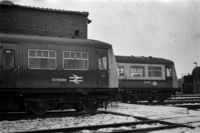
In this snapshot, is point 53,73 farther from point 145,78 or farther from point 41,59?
point 145,78

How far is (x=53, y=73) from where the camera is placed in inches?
464

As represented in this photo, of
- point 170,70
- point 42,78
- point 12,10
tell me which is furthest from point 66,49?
point 170,70

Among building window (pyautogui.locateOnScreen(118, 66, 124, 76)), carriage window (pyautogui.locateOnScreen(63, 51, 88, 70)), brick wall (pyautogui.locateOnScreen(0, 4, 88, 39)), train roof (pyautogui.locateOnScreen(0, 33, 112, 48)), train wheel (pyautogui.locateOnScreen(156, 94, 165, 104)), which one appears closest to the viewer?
train roof (pyautogui.locateOnScreen(0, 33, 112, 48))

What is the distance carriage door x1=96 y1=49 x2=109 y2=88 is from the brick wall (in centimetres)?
1011

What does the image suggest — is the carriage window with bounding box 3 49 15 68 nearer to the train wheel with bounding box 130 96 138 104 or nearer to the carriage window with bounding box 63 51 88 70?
the carriage window with bounding box 63 51 88 70

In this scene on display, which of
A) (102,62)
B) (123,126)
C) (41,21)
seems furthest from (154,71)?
(123,126)

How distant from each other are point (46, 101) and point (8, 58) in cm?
266

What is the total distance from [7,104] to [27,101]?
886 mm

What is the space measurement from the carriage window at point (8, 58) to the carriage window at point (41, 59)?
748mm

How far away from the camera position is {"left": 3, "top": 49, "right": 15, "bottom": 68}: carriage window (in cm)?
1096

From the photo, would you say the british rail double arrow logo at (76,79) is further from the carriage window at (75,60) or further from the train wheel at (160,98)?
the train wheel at (160,98)

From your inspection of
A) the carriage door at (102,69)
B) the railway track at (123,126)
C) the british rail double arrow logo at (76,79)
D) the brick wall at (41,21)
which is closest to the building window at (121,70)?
the brick wall at (41,21)

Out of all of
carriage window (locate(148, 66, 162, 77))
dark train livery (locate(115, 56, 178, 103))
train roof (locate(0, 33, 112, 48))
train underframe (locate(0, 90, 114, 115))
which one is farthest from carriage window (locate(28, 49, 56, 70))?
carriage window (locate(148, 66, 162, 77))

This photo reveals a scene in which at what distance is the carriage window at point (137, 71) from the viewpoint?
20719 millimetres
